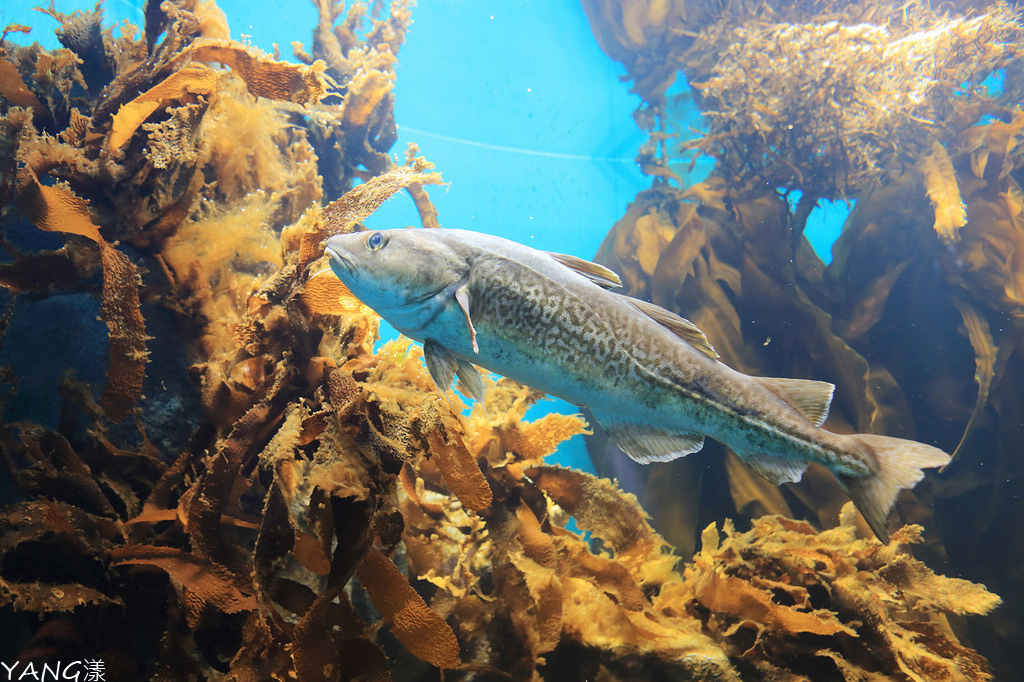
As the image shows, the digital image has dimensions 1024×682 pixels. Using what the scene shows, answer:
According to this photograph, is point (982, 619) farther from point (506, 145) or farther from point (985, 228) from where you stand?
point (506, 145)

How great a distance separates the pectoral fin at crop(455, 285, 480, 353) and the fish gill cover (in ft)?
1.08

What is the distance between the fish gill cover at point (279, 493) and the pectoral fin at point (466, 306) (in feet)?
1.08

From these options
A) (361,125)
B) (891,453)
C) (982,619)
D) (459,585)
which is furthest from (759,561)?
(361,125)

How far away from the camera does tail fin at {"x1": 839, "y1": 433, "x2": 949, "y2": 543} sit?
6.36ft

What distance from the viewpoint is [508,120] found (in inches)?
778

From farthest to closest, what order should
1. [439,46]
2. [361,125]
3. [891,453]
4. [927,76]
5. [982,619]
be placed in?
[439,46]
[927,76]
[361,125]
[982,619]
[891,453]

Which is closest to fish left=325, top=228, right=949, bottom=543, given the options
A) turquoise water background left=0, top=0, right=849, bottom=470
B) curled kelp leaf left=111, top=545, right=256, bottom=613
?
curled kelp leaf left=111, top=545, right=256, bottom=613

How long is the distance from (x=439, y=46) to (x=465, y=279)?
21.8 m

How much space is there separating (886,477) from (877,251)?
584 centimetres

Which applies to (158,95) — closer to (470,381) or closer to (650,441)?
(470,381)

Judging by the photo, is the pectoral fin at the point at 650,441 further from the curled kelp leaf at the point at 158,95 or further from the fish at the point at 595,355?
the curled kelp leaf at the point at 158,95

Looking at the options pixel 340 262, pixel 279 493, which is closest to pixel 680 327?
pixel 340 262

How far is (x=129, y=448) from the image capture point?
6.86 ft

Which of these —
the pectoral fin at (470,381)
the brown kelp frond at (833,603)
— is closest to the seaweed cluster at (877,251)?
the brown kelp frond at (833,603)
